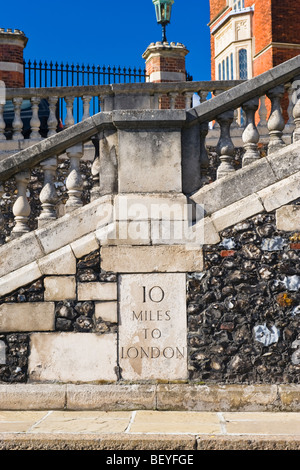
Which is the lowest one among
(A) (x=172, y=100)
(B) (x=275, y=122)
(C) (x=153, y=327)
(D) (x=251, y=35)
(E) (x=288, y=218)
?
(C) (x=153, y=327)

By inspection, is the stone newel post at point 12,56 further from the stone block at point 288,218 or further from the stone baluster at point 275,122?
the stone block at point 288,218

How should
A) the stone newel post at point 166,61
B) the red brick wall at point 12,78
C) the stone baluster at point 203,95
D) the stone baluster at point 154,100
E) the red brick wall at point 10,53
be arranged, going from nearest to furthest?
the stone baluster at point 203,95, the stone baluster at point 154,100, the red brick wall at point 10,53, the red brick wall at point 12,78, the stone newel post at point 166,61

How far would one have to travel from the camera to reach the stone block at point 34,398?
5.73m

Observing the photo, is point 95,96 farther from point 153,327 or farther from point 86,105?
point 153,327

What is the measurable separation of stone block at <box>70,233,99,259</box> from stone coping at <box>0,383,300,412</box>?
3.94ft

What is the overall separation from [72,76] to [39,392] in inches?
552

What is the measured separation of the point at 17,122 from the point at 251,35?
11009mm

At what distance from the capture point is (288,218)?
5.93 meters

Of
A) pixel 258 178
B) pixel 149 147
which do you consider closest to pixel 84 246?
pixel 149 147

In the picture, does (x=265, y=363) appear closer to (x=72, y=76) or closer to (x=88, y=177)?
(x=88, y=177)

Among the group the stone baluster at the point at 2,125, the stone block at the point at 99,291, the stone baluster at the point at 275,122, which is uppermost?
the stone baluster at the point at 2,125

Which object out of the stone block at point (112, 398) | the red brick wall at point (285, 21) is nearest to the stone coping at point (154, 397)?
the stone block at point (112, 398)

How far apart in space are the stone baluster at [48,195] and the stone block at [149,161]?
647mm
